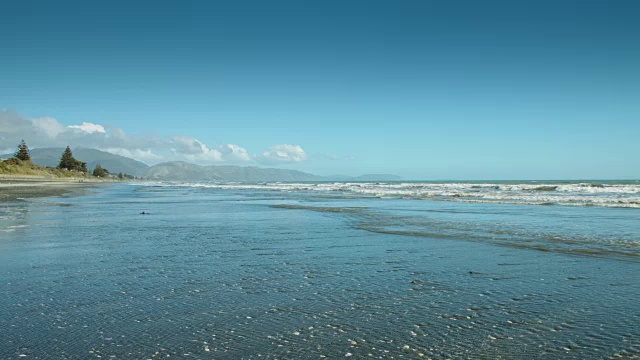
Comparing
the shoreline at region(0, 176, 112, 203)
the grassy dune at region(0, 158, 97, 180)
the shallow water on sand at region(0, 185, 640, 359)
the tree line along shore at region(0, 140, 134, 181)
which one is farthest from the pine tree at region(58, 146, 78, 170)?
the shallow water on sand at region(0, 185, 640, 359)

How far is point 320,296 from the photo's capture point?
293 inches

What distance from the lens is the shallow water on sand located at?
5328 millimetres

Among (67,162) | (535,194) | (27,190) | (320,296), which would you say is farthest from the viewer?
(67,162)

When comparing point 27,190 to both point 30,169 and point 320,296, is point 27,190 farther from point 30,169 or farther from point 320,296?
point 30,169

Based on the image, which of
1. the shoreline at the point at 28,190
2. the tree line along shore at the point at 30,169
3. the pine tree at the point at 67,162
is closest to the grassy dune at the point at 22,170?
the tree line along shore at the point at 30,169

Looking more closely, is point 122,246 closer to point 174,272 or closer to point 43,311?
point 174,272

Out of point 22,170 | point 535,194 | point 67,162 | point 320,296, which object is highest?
point 67,162

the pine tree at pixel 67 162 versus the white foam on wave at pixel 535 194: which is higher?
the pine tree at pixel 67 162

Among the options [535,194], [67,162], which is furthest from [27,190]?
[67,162]

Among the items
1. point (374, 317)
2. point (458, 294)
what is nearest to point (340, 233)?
point (458, 294)

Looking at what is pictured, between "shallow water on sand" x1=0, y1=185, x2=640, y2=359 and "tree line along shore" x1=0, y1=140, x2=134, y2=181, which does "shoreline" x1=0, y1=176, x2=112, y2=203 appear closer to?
"tree line along shore" x1=0, y1=140, x2=134, y2=181

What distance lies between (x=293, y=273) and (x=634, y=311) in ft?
19.2

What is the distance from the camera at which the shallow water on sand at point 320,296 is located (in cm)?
533

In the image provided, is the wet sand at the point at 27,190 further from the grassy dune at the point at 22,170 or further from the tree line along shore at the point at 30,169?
the grassy dune at the point at 22,170
